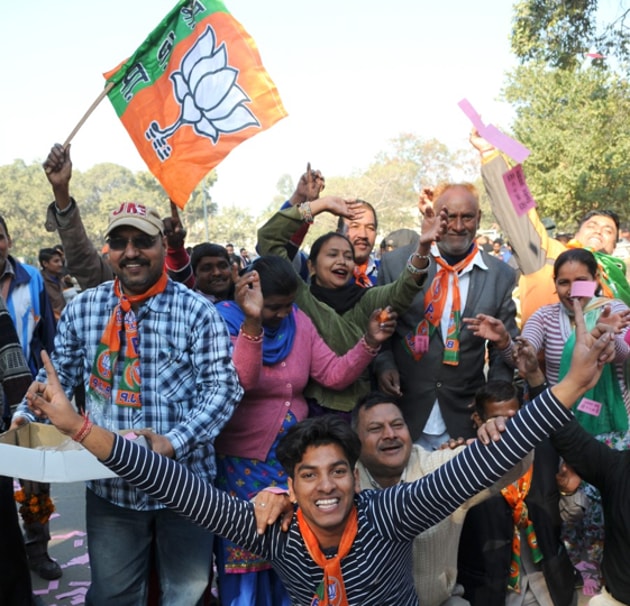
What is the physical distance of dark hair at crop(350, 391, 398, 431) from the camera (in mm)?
3234

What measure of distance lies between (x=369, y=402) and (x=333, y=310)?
0.64 m

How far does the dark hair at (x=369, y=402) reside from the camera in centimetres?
323

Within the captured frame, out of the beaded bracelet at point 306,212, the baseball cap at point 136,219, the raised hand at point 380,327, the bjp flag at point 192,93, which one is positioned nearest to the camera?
the baseball cap at point 136,219

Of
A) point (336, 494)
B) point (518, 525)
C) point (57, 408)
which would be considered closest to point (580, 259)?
point (518, 525)

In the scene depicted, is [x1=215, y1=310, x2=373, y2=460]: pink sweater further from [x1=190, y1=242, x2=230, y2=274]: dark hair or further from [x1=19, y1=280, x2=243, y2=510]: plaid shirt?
[x1=190, y1=242, x2=230, y2=274]: dark hair

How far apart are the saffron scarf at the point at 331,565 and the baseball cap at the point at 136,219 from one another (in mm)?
1266

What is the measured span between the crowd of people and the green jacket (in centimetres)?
1

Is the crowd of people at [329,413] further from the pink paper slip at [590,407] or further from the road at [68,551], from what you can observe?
the road at [68,551]

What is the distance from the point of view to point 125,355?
2850mm

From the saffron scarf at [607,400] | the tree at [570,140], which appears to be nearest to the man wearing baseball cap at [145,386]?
the saffron scarf at [607,400]

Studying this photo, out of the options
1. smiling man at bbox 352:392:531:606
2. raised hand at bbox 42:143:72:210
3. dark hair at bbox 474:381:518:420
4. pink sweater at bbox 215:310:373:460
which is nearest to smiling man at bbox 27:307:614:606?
smiling man at bbox 352:392:531:606

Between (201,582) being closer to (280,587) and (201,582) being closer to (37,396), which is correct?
(280,587)

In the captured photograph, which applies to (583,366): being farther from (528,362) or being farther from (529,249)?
(529,249)

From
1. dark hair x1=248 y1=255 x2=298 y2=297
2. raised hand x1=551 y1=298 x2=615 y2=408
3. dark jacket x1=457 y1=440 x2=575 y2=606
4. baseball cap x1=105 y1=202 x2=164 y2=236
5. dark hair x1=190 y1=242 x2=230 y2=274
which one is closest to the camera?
raised hand x1=551 y1=298 x2=615 y2=408
